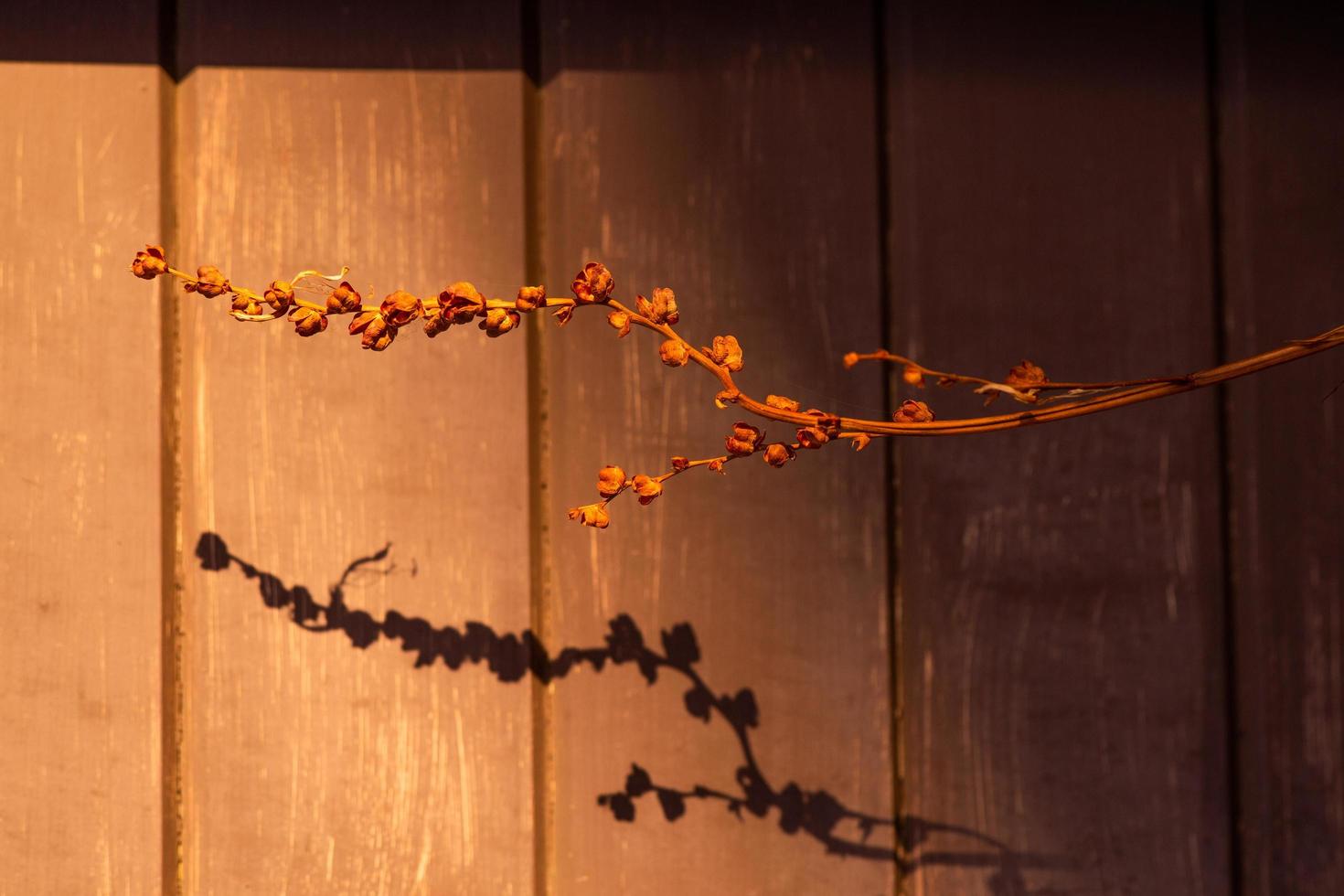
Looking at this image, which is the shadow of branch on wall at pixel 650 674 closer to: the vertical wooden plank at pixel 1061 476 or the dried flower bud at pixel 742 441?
the vertical wooden plank at pixel 1061 476

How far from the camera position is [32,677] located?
0.50m

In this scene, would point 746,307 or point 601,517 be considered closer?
point 601,517

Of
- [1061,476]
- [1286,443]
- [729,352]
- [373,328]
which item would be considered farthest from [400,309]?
[1286,443]

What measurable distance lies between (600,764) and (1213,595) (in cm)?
31

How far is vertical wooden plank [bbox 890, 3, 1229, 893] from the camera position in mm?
524

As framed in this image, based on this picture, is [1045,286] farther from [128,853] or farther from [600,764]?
[128,853]

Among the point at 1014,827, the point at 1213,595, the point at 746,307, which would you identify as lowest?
the point at 1014,827

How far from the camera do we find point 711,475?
520mm

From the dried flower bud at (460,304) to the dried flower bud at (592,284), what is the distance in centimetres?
3

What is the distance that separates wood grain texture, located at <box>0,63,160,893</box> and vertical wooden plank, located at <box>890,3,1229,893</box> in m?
0.36

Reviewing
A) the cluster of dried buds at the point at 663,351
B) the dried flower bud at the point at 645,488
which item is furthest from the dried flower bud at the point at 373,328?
the dried flower bud at the point at 645,488

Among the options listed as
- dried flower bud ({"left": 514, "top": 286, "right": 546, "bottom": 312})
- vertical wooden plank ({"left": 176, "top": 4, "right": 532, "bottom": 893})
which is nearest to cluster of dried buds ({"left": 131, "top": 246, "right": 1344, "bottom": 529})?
dried flower bud ({"left": 514, "top": 286, "right": 546, "bottom": 312})

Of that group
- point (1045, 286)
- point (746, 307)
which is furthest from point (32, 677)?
point (1045, 286)

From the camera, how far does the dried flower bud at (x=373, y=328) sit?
372 mm
